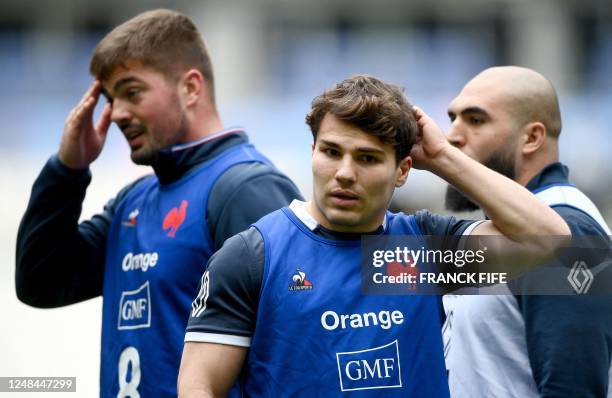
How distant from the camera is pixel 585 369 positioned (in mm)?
3719

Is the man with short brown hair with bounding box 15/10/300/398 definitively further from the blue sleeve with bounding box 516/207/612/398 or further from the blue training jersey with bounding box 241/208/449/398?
the blue sleeve with bounding box 516/207/612/398

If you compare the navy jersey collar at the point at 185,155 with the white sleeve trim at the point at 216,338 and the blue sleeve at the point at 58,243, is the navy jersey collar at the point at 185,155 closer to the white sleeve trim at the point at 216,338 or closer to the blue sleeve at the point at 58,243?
the blue sleeve at the point at 58,243

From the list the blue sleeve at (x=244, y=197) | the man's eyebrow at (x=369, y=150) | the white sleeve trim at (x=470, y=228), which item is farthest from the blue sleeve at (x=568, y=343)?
the blue sleeve at (x=244, y=197)

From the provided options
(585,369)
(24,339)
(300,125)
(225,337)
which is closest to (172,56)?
(225,337)

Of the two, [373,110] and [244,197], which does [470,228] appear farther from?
[244,197]

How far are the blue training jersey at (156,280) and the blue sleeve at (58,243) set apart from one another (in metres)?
0.26

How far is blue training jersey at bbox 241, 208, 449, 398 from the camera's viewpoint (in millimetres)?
3232

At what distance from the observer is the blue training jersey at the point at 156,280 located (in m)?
4.09

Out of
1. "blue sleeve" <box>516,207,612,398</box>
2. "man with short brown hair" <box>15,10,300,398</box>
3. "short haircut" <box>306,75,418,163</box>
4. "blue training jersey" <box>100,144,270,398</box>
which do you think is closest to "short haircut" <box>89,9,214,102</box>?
"man with short brown hair" <box>15,10,300,398</box>

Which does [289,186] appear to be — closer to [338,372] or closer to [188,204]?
[188,204]

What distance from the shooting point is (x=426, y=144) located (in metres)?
3.60

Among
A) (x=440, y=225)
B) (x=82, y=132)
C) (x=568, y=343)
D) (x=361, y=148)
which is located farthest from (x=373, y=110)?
(x=82, y=132)

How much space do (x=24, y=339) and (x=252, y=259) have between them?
21.7 ft

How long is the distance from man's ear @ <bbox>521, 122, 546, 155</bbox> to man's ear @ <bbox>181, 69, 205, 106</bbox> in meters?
1.36
